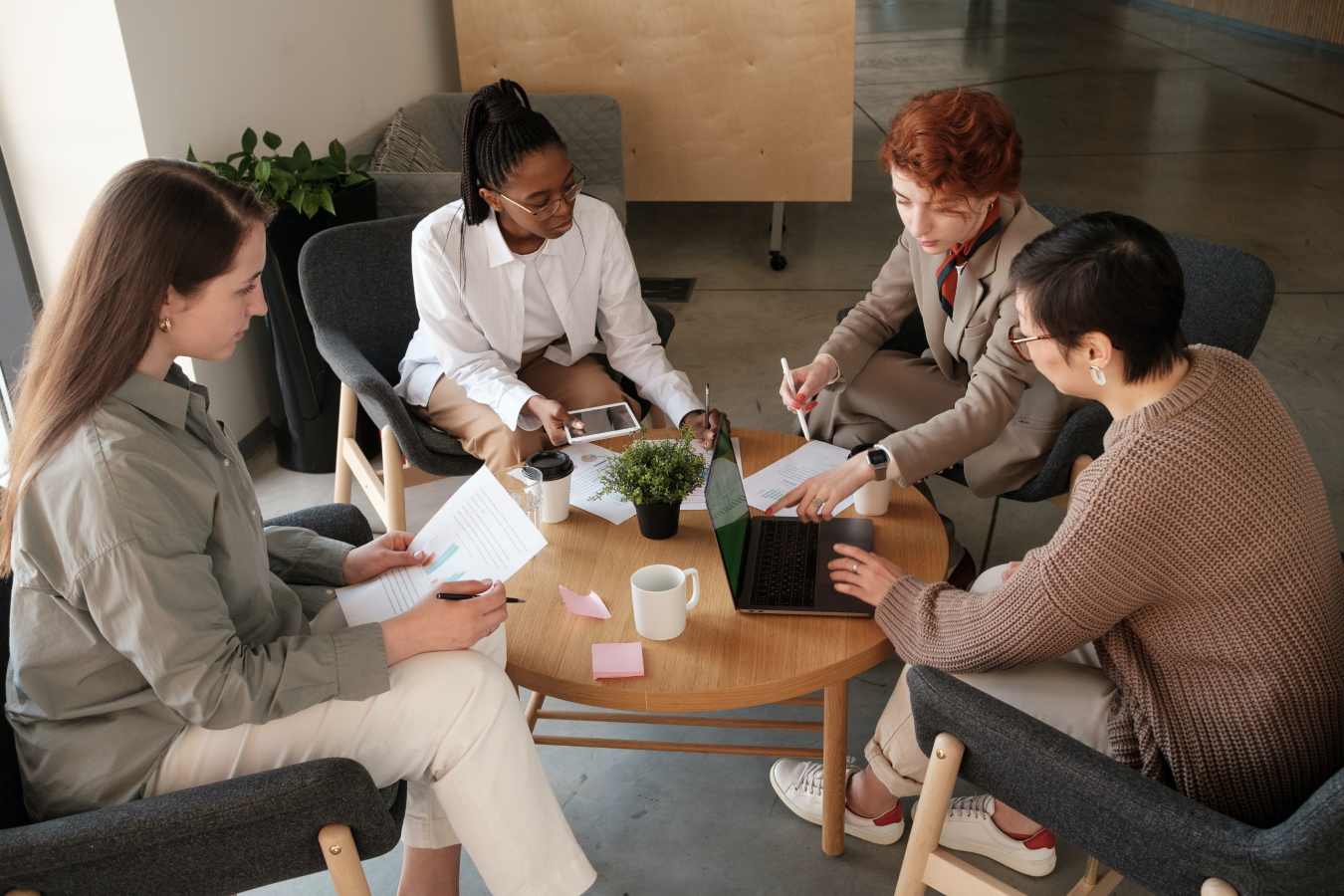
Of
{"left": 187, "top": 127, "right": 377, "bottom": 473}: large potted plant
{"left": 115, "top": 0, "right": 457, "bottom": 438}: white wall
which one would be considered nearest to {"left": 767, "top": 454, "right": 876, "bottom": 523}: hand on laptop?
{"left": 187, "top": 127, "right": 377, "bottom": 473}: large potted plant

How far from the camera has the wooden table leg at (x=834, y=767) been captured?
82.2 inches

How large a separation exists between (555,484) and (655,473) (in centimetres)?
25

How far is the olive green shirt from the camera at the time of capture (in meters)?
1.46

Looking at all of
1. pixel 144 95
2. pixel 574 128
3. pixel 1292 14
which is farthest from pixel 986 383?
pixel 1292 14

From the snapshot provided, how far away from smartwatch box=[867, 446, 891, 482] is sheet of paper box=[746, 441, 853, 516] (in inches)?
4.3

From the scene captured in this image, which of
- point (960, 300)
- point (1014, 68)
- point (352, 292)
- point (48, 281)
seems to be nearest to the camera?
point (960, 300)

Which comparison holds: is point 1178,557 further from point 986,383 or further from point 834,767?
point 986,383

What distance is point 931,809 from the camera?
1.69 meters

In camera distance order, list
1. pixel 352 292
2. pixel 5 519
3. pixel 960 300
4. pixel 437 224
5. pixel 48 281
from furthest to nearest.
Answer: pixel 48 281, pixel 352 292, pixel 437 224, pixel 960 300, pixel 5 519

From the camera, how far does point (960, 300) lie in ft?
8.55

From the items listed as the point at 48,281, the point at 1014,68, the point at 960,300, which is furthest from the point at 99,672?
the point at 1014,68

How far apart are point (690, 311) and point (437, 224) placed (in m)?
2.39

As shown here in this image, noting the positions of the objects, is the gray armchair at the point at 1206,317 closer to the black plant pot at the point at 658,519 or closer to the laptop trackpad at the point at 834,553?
the laptop trackpad at the point at 834,553

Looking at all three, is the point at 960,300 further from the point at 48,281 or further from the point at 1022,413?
the point at 48,281
